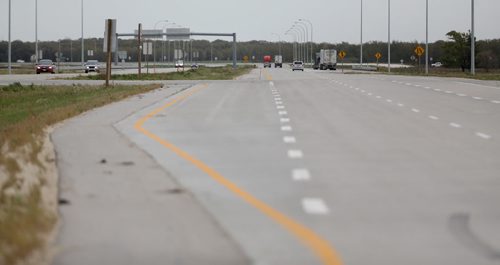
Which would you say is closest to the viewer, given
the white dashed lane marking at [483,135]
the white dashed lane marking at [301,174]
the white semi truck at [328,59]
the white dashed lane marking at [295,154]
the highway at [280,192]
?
the highway at [280,192]

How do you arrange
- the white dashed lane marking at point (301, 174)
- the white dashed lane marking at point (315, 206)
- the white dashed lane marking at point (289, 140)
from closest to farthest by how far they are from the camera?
the white dashed lane marking at point (315, 206) < the white dashed lane marking at point (301, 174) < the white dashed lane marking at point (289, 140)

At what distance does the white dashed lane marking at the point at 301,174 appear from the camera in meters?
11.8

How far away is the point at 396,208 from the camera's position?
31.3 feet

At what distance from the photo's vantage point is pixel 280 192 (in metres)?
10.6

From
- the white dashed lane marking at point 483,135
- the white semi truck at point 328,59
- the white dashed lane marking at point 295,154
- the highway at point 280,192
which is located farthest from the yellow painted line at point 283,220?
the white semi truck at point 328,59

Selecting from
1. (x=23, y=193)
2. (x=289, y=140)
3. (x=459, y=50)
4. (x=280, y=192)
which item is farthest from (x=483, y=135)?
(x=459, y=50)

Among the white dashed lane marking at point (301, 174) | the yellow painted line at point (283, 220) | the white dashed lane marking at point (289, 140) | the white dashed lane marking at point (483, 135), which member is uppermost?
the white dashed lane marking at point (483, 135)

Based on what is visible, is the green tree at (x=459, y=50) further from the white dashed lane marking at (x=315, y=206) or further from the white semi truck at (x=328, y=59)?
the white dashed lane marking at (x=315, y=206)

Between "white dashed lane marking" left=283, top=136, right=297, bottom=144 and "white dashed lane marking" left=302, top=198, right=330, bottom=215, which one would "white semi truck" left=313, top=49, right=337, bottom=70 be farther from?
"white dashed lane marking" left=302, top=198, right=330, bottom=215

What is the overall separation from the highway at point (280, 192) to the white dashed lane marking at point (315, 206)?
21 mm

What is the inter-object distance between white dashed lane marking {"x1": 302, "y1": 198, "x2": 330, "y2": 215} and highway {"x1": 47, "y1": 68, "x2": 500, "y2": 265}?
0.8 inches

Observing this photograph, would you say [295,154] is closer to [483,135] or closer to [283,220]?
[483,135]

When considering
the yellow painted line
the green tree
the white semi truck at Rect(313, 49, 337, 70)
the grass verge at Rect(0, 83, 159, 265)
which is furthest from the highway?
the green tree

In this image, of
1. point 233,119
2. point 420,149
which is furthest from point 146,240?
point 233,119
